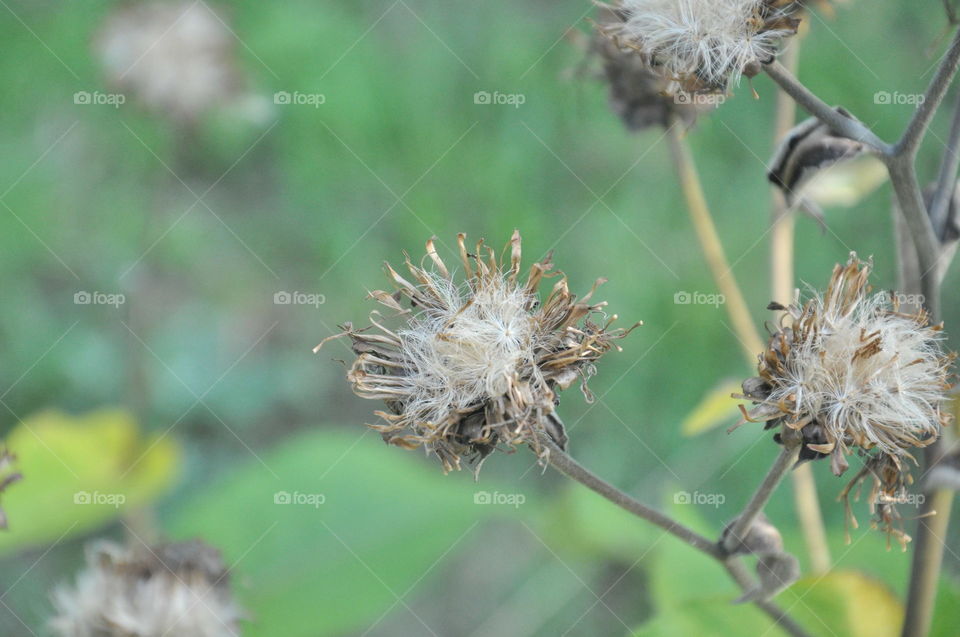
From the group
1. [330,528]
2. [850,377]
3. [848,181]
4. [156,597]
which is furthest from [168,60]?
[850,377]

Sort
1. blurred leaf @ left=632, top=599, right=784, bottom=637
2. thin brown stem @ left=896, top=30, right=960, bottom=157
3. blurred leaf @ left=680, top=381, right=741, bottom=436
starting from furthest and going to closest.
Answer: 1. blurred leaf @ left=680, top=381, right=741, bottom=436
2. blurred leaf @ left=632, top=599, right=784, bottom=637
3. thin brown stem @ left=896, top=30, right=960, bottom=157

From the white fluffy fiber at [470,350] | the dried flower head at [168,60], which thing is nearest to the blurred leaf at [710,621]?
the white fluffy fiber at [470,350]

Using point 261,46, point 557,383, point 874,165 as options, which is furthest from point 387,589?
point 261,46

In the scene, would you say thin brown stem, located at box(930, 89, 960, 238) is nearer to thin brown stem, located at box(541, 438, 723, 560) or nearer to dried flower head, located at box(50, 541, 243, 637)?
thin brown stem, located at box(541, 438, 723, 560)

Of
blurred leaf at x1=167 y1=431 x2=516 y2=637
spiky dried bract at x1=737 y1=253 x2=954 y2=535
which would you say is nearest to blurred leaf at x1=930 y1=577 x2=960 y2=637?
spiky dried bract at x1=737 y1=253 x2=954 y2=535

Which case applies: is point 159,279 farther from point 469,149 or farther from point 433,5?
point 433,5

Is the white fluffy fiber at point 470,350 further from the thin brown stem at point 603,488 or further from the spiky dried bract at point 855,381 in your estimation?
the spiky dried bract at point 855,381
